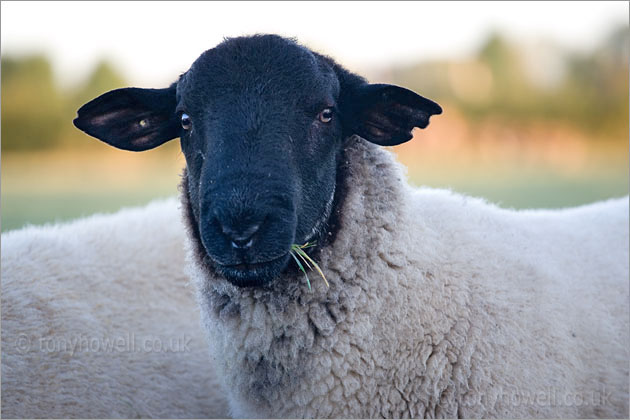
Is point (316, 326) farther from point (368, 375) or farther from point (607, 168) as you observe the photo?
point (607, 168)

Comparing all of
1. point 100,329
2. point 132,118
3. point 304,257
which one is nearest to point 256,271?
point 304,257

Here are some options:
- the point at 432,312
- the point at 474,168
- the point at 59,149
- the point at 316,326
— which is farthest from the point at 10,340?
the point at 59,149

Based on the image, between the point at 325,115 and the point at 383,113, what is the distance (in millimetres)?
387

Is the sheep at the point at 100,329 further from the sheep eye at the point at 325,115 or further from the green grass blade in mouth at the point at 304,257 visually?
the sheep eye at the point at 325,115

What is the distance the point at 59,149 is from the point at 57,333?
2829cm

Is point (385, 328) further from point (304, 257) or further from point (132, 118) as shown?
point (132, 118)

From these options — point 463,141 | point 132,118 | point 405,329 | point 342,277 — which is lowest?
point 463,141

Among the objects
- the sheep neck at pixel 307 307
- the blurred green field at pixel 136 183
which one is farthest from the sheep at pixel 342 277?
the blurred green field at pixel 136 183

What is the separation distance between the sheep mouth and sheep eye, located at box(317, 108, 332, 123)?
773 millimetres

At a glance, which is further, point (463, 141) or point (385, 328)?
point (463, 141)

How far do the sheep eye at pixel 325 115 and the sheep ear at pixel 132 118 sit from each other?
92 centimetres

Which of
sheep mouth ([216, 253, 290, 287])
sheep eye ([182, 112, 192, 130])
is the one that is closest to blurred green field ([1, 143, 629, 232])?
sheep eye ([182, 112, 192, 130])

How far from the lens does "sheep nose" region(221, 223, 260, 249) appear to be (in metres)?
2.83

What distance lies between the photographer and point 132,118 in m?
3.80
